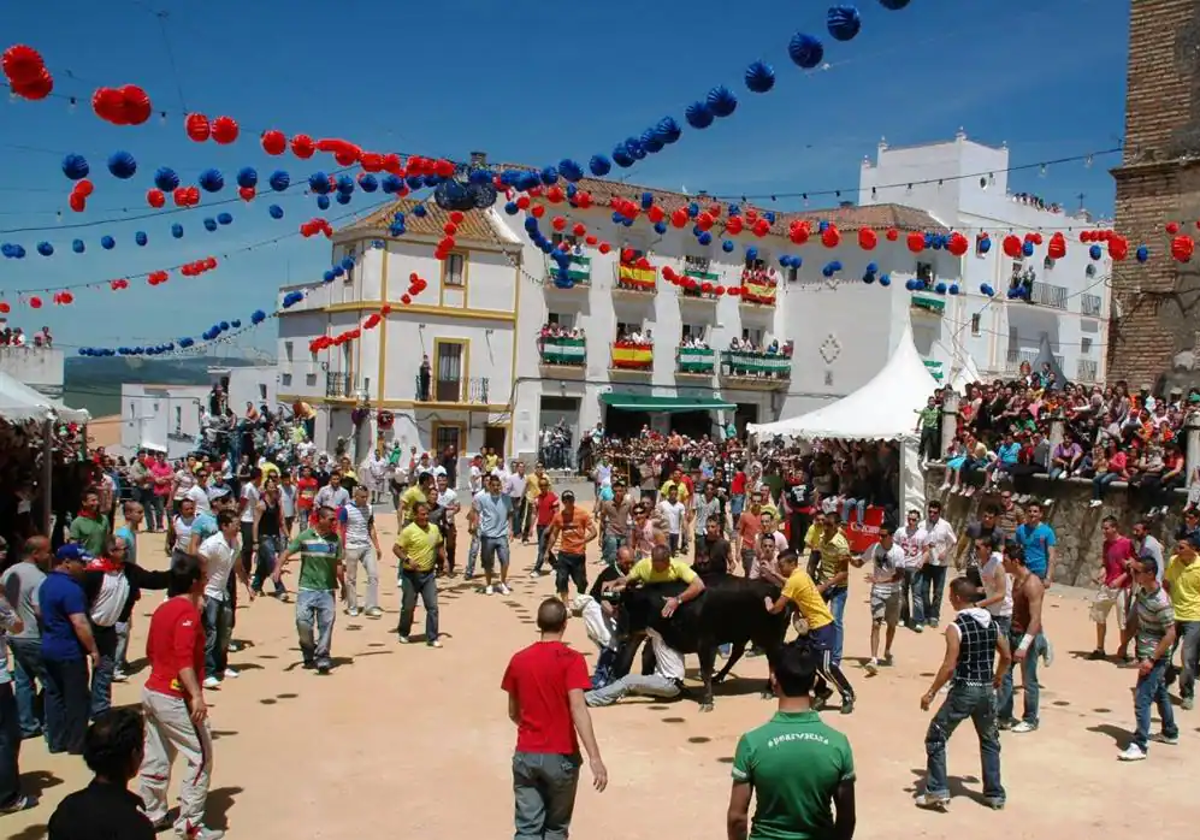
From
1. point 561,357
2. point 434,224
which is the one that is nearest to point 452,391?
point 561,357

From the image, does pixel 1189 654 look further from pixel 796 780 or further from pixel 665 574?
pixel 796 780

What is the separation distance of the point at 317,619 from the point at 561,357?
25.5 metres

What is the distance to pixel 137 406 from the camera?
138 ft

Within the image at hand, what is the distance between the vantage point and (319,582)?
31.5ft

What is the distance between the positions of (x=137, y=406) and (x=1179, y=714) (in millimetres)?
40246

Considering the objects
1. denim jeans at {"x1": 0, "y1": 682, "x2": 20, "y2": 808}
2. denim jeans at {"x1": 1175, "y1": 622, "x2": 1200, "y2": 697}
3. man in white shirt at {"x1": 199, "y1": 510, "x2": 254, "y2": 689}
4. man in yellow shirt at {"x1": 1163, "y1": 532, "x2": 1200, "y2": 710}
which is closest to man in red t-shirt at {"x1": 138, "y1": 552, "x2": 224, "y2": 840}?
denim jeans at {"x1": 0, "y1": 682, "x2": 20, "y2": 808}

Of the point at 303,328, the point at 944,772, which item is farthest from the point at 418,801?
the point at 303,328

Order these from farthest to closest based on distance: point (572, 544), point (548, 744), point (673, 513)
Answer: point (673, 513)
point (572, 544)
point (548, 744)

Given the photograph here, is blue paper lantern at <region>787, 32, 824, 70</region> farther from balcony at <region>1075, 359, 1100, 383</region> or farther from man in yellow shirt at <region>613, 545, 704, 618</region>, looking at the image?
balcony at <region>1075, 359, 1100, 383</region>

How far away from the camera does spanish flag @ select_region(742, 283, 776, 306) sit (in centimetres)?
3794

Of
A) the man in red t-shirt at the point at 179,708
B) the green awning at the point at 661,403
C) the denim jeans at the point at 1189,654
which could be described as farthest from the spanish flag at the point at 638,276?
the man in red t-shirt at the point at 179,708

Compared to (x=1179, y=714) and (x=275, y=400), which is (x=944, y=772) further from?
(x=275, y=400)

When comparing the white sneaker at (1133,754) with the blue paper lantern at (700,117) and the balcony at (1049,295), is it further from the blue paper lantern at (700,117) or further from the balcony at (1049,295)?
the balcony at (1049,295)

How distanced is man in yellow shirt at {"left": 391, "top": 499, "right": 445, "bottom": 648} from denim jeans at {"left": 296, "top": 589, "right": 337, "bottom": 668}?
100cm
